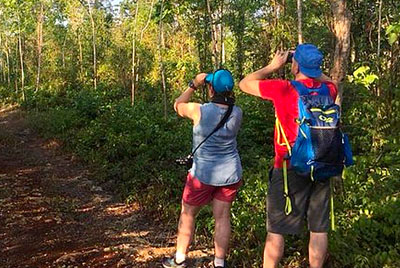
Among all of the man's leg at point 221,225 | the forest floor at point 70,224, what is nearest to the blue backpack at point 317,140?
the man's leg at point 221,225

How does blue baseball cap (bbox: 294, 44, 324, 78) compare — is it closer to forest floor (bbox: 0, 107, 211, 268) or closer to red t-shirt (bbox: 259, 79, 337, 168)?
red t-shirt (bbox: 259, 79, 337, 168)

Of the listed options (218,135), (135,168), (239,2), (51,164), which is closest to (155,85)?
(239,2)

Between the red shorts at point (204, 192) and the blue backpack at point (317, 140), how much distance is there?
2.86 ft

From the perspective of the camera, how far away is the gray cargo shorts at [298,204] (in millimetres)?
3025

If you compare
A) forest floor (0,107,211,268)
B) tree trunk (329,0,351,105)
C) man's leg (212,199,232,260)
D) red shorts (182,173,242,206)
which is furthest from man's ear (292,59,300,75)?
forest floor (0,107,211,268)

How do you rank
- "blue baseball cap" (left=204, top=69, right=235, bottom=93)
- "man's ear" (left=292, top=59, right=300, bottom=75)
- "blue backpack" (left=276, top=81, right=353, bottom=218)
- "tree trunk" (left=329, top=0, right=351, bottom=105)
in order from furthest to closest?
"tree trunk" (left=329, top=0, right=351, bottom=105), "blue baseball cap" (left=204, top=69, right=235, bottom=93), "man's ear" (left=292, top=59, right=300, bottom=75), "blue backpack" (left=276, top=81, right=353, bottom=218)

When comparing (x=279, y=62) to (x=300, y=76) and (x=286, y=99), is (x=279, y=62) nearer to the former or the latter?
(x=300, y=76)

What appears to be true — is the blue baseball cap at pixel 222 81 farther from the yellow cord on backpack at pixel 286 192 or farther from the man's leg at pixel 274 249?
the man's leg at pixel 274 249

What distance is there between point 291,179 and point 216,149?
0.81m

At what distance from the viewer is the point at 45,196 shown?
7219 mm

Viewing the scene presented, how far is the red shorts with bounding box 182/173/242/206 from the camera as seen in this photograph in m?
3.65

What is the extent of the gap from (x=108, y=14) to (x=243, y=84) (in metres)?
29.2

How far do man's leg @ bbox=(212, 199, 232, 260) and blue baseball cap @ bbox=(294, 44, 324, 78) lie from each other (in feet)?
4.50

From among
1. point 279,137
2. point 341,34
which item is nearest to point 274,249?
point 279,137
